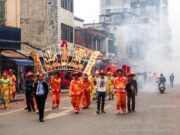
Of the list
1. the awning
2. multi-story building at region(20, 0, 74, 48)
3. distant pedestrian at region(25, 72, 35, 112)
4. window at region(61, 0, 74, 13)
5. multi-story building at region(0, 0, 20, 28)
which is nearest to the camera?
distant pedestrian at region(25, 72, 35, 112)

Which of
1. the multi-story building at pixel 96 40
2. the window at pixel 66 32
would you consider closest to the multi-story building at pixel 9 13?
the window at pixel 66 32

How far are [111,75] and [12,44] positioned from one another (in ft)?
28.7

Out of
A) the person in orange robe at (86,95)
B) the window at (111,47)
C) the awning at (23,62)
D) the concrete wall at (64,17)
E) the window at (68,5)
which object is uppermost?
the window at (68,5)

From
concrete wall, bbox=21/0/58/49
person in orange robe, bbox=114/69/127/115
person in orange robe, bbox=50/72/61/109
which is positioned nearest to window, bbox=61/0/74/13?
concrete wall, bbox=21/0/58/49

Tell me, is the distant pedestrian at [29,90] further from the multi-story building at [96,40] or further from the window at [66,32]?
the multi-story building at [96,40]

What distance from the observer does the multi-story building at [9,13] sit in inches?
1368

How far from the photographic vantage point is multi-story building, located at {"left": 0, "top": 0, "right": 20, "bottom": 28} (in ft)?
114

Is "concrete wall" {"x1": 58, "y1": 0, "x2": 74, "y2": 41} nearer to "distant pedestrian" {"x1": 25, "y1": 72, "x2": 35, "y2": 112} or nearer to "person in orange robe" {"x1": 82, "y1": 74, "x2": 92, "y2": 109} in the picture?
"person in orange robe" {"x1": 82, "y1": 74, "x2": 92, "y2": 109}

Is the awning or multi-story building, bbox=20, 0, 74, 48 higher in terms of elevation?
multi-story building, bbox=20, 0, 74, 48

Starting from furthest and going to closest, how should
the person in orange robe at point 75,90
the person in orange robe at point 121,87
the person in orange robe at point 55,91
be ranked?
1. the person in orange robe at point 55,91
2. the person in orange robe at point 75,90
3. the person in orange robe at point 121,87

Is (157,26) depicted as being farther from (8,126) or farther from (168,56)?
(8,126)

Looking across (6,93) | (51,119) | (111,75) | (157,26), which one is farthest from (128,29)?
(51,119)

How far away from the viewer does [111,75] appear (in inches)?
1098

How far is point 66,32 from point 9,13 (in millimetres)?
10508
